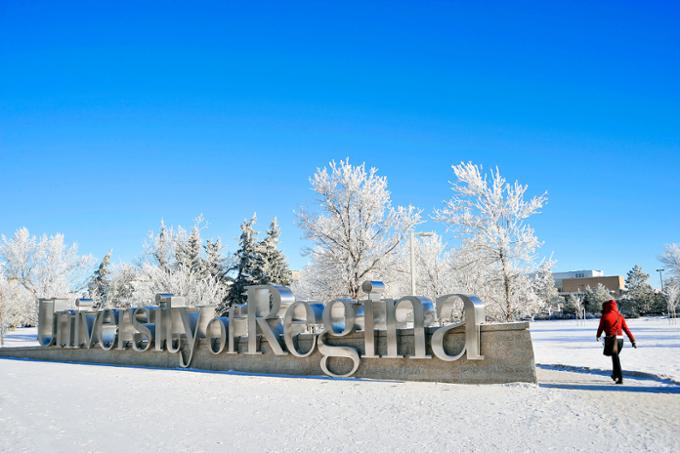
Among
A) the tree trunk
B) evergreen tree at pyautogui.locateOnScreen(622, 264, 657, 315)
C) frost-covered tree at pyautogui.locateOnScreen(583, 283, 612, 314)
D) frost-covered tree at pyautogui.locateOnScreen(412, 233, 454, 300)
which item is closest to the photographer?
the tree trunk

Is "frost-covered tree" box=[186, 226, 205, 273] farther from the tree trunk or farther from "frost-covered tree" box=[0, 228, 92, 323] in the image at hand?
the tree trunk

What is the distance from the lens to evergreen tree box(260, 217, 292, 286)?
130 ft

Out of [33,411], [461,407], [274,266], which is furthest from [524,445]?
[274,266]

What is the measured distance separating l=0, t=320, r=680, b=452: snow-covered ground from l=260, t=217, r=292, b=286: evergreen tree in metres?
28.5

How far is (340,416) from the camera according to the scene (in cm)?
702

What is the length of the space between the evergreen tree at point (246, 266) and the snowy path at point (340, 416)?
1133 inches

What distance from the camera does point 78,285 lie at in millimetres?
43531

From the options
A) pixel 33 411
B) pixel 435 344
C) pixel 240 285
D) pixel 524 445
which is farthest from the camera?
pixel 240 285

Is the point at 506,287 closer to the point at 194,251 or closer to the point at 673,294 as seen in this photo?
the point at 194,251

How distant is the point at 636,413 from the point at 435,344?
3.86 metres

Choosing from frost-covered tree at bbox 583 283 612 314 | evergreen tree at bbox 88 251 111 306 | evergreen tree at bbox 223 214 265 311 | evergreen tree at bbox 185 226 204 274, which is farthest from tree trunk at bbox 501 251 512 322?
frost-covered tree at bbox 583 283 612 314

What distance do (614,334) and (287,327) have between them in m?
6.65

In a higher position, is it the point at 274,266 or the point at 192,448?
the point at 274,266

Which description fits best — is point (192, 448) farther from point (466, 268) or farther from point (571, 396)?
point (466, 268)
